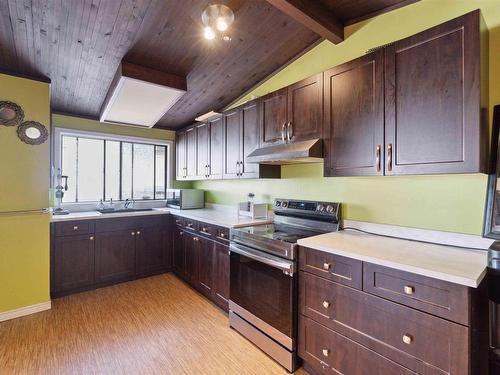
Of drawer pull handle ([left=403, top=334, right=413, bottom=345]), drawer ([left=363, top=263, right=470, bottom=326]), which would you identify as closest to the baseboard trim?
drawer ([left=363, top=263, right=470, bottom=326])

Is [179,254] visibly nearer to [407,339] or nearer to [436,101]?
[407,339]

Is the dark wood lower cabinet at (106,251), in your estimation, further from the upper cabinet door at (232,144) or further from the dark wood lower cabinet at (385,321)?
the dark wood lower cabinet at (385,321)

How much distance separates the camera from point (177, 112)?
388 centimetres

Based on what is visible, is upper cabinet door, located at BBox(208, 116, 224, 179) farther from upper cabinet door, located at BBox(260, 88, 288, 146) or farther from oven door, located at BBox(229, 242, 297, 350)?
oven door, located at BBox(229, 242, 297, 350)

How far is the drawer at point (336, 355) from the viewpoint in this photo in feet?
4.81

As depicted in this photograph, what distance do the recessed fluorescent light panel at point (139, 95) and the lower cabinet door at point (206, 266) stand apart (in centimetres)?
173

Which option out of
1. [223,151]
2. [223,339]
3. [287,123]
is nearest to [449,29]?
[287,123]

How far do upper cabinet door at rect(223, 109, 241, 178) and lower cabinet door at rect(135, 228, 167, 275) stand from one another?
4.77ft

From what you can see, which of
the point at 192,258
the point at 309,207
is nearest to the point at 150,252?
the point at 192,258

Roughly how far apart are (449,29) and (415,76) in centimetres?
28

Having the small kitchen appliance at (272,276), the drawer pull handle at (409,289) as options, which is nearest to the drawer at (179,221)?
the small kitchen appliance at (272,276)

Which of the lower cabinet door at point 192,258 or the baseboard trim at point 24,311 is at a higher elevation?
the lower cabinet door at point 192,258

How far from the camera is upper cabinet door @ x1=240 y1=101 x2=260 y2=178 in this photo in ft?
9.21

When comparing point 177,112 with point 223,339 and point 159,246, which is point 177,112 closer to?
point 159,246
